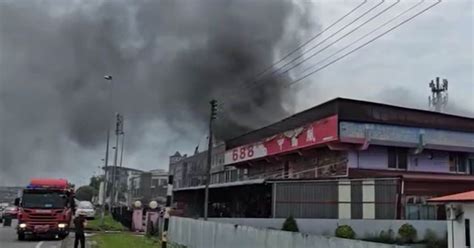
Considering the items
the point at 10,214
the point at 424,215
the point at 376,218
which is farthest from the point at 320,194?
the point at 10,214

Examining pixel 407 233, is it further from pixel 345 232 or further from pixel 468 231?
pixel 468 231

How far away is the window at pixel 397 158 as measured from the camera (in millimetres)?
36188

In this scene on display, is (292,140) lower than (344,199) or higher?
higher

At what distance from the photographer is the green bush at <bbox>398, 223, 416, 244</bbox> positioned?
90.0 feet

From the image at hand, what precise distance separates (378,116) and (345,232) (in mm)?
10125

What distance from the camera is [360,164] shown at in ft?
114

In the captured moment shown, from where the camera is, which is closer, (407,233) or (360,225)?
(407,233)

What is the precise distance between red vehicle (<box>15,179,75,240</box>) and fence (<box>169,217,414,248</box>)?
7.04 meters

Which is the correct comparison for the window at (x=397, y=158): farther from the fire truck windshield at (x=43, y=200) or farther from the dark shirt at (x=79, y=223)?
the dark shirt at (x=79, y=223)

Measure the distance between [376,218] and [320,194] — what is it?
3.59 m

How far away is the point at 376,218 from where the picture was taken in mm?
30938

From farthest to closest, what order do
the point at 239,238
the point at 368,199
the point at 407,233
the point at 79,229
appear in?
the point at 368,199 < the point at 407,233 < the point at 79,229 < the point at 239,238

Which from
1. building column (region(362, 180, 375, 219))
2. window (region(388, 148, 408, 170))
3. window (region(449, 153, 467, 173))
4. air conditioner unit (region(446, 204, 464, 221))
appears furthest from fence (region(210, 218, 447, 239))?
window (region(449, 153, 467, 173))

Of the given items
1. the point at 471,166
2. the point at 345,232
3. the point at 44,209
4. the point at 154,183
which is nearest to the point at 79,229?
the point at 44,209
